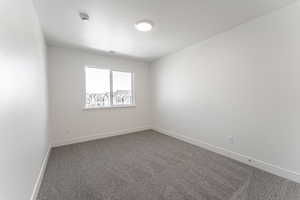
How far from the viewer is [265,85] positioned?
6.51 feet

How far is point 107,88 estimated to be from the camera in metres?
3.90

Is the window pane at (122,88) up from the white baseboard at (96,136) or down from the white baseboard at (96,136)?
up

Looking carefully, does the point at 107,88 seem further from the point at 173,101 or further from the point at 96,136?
the point at 173,101

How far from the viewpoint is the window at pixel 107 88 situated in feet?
11.8

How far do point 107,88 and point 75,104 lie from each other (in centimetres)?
97

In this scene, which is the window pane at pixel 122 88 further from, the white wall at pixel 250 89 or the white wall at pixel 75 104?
the white wall at pixel 250 89

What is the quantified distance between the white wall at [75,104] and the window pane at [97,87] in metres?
0.16

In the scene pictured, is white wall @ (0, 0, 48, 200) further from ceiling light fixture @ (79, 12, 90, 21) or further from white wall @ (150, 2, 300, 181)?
white wall @ (150, 2, 300, 181)

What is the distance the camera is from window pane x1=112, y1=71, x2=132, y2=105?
4.04 m

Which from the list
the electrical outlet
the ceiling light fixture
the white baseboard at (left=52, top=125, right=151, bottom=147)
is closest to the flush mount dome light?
the ceiling light fixture

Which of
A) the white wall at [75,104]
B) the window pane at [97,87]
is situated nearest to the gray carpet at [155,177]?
the white wall at [75,104]

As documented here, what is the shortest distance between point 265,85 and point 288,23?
86 centimetres

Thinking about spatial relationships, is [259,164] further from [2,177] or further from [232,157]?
[2,177]

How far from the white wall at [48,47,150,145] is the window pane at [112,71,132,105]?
0.22m
